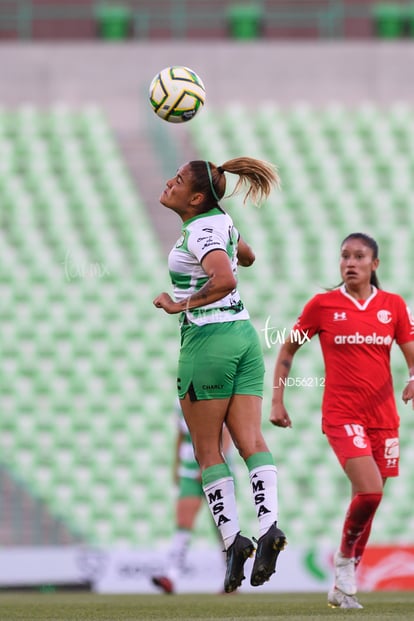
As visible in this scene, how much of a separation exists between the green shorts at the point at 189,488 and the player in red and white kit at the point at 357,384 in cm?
206

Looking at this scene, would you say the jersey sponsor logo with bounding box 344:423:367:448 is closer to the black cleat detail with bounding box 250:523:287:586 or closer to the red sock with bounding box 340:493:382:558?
the red sock with bounding box 340:493:382:558

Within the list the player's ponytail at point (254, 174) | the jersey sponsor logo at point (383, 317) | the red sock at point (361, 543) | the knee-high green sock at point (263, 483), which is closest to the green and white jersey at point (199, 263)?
the player's ponytail at point (254, 174)

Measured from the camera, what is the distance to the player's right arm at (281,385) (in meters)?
5.63

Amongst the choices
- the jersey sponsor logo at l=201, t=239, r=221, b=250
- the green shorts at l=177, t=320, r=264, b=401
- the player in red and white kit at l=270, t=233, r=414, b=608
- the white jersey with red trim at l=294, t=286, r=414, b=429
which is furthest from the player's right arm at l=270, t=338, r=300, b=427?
the jersey sponsor logo at l=201, t=239, r=221, b=250

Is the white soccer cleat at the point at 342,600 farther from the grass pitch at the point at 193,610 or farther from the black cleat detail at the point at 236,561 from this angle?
the black cleat detail at the point at 236,561

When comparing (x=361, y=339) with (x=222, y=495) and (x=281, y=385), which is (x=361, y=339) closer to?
(x=281, y=385)

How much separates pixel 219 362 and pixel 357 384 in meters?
1.08

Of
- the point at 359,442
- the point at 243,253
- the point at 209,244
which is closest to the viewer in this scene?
the point at 209,244

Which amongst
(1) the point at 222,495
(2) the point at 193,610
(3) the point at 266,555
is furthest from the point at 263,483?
(2) the point at 193,610

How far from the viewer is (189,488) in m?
7.71

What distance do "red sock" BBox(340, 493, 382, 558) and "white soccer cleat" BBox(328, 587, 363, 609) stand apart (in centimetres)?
17

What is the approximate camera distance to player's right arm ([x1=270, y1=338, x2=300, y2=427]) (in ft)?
18.5

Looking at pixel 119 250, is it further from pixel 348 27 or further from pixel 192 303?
pixel 192 303

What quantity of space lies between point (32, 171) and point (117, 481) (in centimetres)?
319
